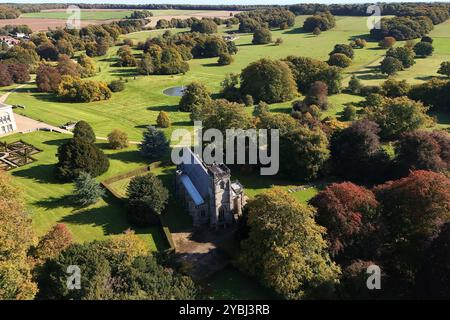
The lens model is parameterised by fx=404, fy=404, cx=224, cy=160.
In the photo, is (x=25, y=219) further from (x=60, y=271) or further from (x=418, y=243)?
(x=418, y=243)

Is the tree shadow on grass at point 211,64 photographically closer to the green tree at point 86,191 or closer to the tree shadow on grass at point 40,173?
the tree shadow on grass at point 40,173

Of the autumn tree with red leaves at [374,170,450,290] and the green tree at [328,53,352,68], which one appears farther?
the green tree at [328,53,352,68]

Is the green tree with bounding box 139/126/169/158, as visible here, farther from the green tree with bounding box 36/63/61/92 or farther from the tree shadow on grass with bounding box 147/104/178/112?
the green tree with bounding box 36/63/61/92

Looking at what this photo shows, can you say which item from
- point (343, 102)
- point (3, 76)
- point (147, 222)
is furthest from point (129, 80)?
point (147, 222)

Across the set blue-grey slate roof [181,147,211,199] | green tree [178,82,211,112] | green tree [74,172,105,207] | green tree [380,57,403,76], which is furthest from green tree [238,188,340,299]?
green tree [380,57,403,76]

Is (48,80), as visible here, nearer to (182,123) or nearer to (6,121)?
(6,121)

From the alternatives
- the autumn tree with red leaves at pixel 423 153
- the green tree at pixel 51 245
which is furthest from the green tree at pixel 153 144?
the autumn tree with red leaves at pixel 423 153
